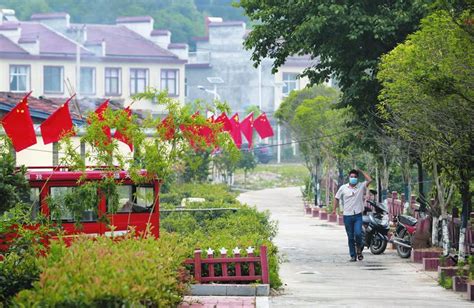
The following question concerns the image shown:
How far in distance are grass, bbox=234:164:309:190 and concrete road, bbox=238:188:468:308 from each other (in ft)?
155

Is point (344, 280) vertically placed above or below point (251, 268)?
below

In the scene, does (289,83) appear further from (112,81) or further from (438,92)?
(438,92)

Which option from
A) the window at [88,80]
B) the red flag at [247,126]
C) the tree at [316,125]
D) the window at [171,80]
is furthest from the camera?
the window at [171,80]

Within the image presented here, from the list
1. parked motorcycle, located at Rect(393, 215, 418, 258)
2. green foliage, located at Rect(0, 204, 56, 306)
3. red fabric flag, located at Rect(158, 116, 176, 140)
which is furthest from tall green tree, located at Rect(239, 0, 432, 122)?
green foliage, located at Rect(0, 204, 56, 306)

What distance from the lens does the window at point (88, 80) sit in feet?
311

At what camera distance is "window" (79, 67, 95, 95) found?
9475 cm

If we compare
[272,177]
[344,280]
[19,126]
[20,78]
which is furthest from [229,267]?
[20,78]

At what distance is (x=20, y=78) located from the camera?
302ft

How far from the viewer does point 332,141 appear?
1954 inches

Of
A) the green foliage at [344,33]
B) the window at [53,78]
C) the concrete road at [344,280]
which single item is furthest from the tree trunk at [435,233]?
the window at [53,78]

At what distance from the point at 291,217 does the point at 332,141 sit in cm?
393

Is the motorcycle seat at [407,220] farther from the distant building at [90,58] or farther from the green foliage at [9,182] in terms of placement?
the distant building at [90,58]

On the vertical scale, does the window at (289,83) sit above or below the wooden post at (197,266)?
above

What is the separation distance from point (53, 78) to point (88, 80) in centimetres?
269
